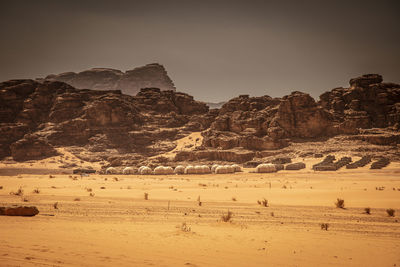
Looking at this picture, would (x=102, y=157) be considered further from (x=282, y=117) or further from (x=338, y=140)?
(x=338, y=140)

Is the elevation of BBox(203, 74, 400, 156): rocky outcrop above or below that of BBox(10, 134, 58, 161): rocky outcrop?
above

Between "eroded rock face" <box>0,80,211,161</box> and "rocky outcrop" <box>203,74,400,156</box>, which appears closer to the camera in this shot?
"rocky outcrop" <box>203,74,400,156</box>

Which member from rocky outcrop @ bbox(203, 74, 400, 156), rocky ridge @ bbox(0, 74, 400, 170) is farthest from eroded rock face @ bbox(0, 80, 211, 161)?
rocky outcrop @ bbox(203, 74, 400, 156)

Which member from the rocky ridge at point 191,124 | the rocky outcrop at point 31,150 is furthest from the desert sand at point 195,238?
the rocky outcrop at point 31,150

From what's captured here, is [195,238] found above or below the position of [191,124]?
below

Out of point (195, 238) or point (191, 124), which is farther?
point (191, 124)

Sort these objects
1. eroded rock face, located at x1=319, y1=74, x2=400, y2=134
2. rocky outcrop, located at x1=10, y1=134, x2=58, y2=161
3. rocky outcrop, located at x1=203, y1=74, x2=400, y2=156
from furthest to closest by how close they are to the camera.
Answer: rocky outcrop, located at x1=10, y1=134, x2=58, y2=161
rocky outcrop, located at x1=203, y1=74, x2=400, y2=156
eroded rock face, located at x1=319, y1=74, x2=400, y2=134

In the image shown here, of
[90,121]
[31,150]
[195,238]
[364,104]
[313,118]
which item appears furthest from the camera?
[90,121]

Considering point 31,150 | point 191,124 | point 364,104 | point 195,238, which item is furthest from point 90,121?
point 195,238

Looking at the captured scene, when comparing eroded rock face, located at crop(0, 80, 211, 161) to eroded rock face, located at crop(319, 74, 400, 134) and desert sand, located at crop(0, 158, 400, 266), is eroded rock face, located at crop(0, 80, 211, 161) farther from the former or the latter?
desert sand, located at crop(0, 158, 400, 266)

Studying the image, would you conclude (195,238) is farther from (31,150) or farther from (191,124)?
(191,124)

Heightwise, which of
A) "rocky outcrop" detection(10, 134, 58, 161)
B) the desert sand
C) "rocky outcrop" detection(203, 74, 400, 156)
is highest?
"rocky outcrop" detection(203, 74, 400, 156)

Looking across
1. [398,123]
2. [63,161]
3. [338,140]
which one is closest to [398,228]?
[338,140]

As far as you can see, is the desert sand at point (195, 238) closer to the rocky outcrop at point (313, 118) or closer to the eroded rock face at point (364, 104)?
the rocky outcrop at point (313, 118)
